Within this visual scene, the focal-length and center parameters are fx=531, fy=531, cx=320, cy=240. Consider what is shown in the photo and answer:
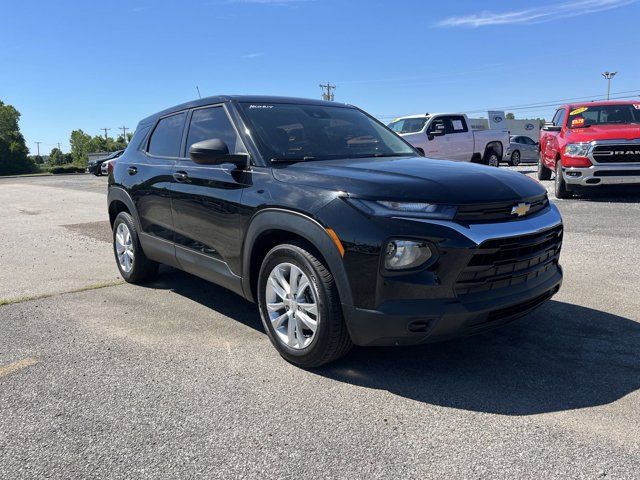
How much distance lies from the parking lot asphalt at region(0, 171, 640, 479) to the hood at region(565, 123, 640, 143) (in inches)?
229

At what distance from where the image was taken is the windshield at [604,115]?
420 inches

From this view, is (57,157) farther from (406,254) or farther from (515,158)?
(406,254)

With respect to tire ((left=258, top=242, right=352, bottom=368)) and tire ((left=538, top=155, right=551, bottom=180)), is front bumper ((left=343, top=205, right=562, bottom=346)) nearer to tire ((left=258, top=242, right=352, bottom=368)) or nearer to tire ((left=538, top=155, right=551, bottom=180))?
tire ((left=258, top=242, right=352, bottom=368))

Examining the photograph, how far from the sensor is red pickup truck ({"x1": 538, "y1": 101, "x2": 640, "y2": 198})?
971cm

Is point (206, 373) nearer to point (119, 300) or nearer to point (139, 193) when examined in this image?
point (119, 300)

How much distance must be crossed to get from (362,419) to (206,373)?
115cm

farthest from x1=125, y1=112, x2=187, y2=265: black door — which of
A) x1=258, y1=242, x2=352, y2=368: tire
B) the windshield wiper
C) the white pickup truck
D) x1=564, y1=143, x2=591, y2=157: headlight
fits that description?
the white pickup truck

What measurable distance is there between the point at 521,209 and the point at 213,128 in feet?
8.32

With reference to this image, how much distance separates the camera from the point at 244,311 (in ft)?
15.5

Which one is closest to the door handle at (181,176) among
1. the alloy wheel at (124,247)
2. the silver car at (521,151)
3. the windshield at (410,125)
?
the alloy wheel at (124,247)

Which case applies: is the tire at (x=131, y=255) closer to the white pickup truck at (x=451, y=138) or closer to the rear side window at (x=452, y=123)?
the white pickup truck at (x=451, y=138)

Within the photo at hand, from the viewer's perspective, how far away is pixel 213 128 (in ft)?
14.5

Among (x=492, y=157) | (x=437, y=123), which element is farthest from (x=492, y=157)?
(x=437, y=123)

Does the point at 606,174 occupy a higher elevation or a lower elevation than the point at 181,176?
lower
